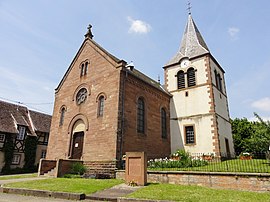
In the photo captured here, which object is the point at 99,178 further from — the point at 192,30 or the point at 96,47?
the point at 192,30

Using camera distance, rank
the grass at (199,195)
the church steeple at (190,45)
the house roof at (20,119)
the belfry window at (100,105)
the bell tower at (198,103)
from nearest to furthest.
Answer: the grass at (199,195)
the belfry window at (100,105)
the bell tower at (198,103)
the church steeple at (190,45)
the house roof at (20,119)

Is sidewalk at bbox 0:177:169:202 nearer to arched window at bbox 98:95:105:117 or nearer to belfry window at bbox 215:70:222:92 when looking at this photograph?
arched window at bbox 98:95:105:117

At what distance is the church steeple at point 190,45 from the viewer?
26261 mm

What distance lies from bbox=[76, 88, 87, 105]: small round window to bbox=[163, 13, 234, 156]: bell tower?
10463mm

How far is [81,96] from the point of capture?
69.4 feet

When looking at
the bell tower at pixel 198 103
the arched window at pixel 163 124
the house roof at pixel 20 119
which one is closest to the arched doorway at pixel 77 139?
the arched window at pixel 163 124

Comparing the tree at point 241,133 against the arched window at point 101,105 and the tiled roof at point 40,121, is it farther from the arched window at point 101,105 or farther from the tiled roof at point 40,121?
the tiled roof at point 40,121

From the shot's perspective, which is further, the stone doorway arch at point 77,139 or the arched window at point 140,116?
the arched window at point 140,116

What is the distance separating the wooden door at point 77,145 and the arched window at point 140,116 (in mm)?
5404

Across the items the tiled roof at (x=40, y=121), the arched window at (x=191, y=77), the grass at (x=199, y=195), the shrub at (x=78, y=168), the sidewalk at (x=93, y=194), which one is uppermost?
the arched window at (x=191, y=77)

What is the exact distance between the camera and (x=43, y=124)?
115 ft

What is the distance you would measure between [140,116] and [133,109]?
1.52 metres

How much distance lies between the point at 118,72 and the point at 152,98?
17.8 feet

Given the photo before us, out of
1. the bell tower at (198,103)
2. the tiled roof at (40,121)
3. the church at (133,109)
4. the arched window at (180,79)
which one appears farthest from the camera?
the tiled roof at (40,121)
